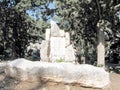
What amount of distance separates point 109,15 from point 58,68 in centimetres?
1535

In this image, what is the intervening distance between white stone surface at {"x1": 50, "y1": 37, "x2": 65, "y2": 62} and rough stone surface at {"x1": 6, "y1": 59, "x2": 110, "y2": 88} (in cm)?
606

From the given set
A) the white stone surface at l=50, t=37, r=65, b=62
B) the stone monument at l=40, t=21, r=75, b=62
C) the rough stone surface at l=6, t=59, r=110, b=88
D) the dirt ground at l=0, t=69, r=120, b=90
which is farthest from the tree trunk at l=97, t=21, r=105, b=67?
the dirt ground at l=0, t=69, r=120, b=90

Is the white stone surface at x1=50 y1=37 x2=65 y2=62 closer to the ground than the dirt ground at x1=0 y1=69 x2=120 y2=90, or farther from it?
farther from it

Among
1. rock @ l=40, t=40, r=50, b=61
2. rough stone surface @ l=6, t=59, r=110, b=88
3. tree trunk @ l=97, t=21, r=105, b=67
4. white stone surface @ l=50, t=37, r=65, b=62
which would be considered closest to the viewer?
rough stone surface @ l=6, t=59, r=110, b=88

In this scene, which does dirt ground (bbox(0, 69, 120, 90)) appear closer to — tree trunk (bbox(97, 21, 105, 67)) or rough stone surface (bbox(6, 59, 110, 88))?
rough stone surface (bbox(6, 59, 110, 88))

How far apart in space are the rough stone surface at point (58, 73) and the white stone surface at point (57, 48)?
606 cm

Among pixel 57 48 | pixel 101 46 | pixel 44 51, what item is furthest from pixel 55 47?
pixel 101 46

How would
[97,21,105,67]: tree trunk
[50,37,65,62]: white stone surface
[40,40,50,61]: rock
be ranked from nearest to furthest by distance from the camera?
[50,37,65,62]: white stone surface
[40,40,50,61]: rock
[97,21,105,67]: tree trunk

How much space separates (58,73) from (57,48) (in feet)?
22.4

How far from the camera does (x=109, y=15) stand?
23.4 metres

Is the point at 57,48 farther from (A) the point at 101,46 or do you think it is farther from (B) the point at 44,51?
(A) the point at 101,46

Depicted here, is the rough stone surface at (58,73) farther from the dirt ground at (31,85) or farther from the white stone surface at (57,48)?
the white stone surface at (57,48)

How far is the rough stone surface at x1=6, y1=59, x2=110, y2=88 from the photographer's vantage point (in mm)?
8633

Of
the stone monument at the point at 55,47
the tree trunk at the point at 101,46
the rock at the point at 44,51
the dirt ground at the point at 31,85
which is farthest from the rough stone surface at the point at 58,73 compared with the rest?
the tree trunk at the point at 101,46
